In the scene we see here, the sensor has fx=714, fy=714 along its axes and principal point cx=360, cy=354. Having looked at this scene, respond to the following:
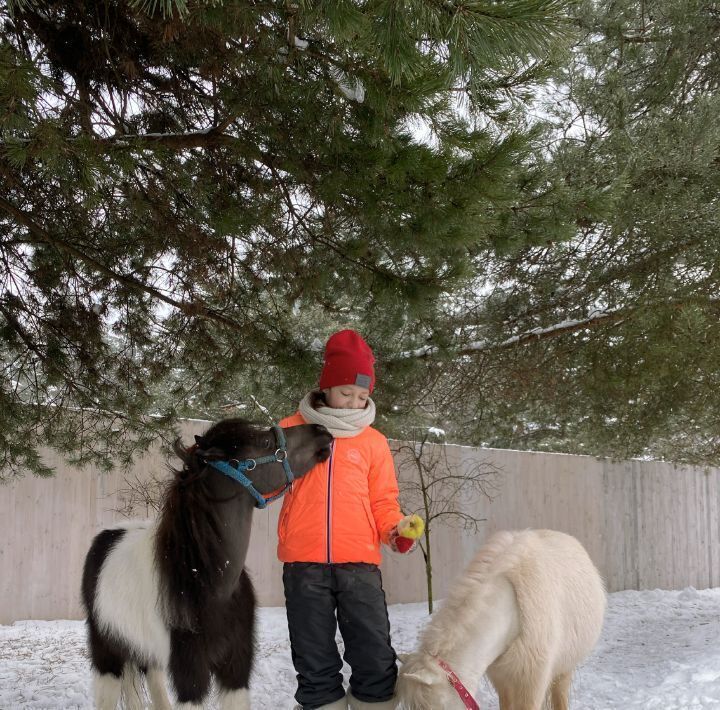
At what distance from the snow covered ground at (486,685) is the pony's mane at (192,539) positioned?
2.03m

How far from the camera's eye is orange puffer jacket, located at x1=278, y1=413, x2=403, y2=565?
2738mm

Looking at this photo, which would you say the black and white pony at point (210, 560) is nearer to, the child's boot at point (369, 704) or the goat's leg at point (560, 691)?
the child's boot at point (369, 704)

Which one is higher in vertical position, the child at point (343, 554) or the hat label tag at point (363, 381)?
the hat label tag at point (363, 381)

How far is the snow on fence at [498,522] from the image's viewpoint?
23.1 feet

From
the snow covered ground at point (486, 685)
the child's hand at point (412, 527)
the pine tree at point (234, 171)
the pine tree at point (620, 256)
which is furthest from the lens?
the snow covered ground at point (486, 685)

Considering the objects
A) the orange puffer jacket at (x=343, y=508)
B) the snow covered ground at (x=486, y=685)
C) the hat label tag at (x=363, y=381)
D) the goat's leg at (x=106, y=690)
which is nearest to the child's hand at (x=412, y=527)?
the orange puffer jacket at (x=343, y=508)

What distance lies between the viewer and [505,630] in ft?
9.23

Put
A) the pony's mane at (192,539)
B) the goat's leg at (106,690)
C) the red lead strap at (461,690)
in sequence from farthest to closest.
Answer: the goat's leg at (106,690), the pony's mane at (192,539), the red lead strap at (461,690)

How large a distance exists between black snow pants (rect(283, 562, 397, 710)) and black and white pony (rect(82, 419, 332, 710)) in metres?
0.27

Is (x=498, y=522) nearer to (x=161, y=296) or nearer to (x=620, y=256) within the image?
(x=620, y=256)

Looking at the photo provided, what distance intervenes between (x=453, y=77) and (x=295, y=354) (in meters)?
2.68

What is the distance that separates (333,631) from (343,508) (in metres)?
0.47

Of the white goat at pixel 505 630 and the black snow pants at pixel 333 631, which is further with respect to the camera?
the black snow pants at pixel 333 631

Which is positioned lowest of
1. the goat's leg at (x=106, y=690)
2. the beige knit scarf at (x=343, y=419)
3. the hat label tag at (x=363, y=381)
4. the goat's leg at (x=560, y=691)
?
the goat's leg at (x=560, y=691)
